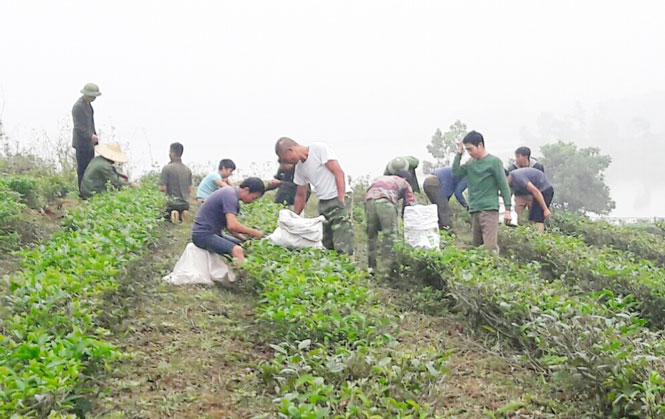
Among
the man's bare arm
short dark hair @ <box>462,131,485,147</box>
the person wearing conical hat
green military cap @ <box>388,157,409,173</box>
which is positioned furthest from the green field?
the person wearing conical hat

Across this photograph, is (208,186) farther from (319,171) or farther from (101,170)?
(319,171)

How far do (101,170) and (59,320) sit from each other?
6541mm

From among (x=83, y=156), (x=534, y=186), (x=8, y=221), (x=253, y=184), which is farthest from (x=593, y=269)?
(x=83, y=156)

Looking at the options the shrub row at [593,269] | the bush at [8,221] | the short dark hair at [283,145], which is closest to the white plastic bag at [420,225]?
the shrub row at [593,269]

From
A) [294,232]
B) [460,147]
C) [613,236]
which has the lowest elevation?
[613,236]

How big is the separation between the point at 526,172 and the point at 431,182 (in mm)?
1363

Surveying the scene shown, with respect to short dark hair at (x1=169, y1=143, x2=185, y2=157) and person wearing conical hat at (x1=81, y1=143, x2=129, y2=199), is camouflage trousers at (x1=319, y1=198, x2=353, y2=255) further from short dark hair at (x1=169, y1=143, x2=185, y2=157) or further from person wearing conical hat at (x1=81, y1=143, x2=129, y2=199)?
short dark hair at (x1=169, y1=143, x2=185, y2=157)

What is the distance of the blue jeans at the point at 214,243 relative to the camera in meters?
6.77

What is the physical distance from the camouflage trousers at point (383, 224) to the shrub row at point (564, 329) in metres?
1.18

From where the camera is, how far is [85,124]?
32.9ft

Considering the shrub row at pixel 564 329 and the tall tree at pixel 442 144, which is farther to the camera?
the tall tree at pixel 442 144

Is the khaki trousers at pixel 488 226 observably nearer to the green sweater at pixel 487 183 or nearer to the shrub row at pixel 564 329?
the green sweater at pixel 487 183

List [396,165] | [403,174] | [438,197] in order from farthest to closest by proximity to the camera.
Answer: [438,197] < [403,174] < [396,165]

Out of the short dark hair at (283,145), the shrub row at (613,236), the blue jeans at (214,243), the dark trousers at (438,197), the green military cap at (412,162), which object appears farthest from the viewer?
the shrub row at (613,236)
